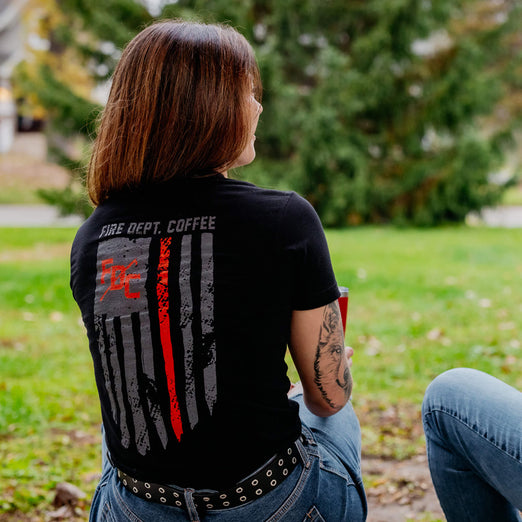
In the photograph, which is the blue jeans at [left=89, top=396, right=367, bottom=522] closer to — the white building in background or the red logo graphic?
the red logo graphic

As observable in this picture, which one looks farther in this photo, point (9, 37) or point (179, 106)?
point (9, 37)

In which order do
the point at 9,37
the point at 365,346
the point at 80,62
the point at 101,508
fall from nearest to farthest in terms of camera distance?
the point at 101,508 → the point at 365,346 → the point at 80,62 → the point at 9,37

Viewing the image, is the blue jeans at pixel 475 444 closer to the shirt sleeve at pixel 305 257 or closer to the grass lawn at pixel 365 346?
the shirt sleeve at pixel 305 257

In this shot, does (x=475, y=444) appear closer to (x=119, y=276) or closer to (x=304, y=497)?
(x=304, y=497)

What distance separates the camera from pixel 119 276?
4.34ft

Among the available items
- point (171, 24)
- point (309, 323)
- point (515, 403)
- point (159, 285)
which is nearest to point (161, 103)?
point (171, 24)

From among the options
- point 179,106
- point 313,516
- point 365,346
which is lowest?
point 365,346

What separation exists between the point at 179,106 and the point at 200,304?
0.42 metres

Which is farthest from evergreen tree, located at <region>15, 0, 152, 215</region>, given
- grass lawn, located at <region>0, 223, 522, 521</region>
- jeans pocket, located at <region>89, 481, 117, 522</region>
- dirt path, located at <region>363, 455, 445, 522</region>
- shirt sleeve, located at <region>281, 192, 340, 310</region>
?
shirt sleeve, located at <region>281, 192, 340, 310</region>

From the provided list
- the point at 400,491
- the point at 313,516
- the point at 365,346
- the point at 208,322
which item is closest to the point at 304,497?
the point at 313,516

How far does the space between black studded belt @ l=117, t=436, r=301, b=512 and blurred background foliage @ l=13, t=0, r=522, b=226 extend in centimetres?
943

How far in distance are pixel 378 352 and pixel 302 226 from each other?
3258mm

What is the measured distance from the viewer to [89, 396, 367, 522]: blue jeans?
1.29 metres

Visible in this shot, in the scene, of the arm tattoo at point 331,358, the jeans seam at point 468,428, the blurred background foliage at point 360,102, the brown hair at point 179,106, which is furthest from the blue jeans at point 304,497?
the blurred background foliage at point 360,102
